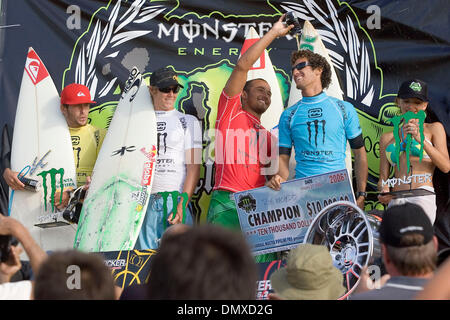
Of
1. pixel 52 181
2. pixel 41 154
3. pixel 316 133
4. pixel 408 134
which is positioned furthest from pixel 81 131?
pixel 408 134

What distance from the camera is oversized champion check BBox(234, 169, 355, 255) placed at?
425 centimetres

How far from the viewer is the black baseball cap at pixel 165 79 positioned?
17.2 feet

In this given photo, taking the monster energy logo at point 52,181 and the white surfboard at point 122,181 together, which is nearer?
the white surfboard at point 122,181

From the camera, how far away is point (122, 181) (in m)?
5.19

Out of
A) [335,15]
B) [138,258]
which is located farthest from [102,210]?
[335,15]

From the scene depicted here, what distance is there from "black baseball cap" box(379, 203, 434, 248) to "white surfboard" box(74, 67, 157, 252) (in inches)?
120

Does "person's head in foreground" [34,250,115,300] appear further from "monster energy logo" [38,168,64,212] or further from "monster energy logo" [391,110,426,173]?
"monster energy logo" [38,168,64,212]

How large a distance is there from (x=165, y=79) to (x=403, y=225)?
11.2ft

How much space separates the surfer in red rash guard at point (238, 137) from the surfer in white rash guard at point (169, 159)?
0.67 feet

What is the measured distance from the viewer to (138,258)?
4.23m

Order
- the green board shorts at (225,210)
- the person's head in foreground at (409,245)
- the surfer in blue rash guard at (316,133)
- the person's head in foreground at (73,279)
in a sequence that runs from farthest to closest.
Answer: the green board shorts at (225,210) < the surfer in blue rash guard at (316,133) < the person's head in foreground at (409,245) < the person's head in foreground at (73,279)

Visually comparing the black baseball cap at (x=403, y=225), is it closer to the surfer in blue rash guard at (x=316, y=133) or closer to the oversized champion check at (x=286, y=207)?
the oversized champion check at (x=286, y=207)

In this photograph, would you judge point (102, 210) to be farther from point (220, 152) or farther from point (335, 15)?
point (335, 15)

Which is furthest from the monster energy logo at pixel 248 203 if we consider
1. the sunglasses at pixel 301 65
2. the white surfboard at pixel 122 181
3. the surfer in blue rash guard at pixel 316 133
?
the sunglasses at pixel 301 65
